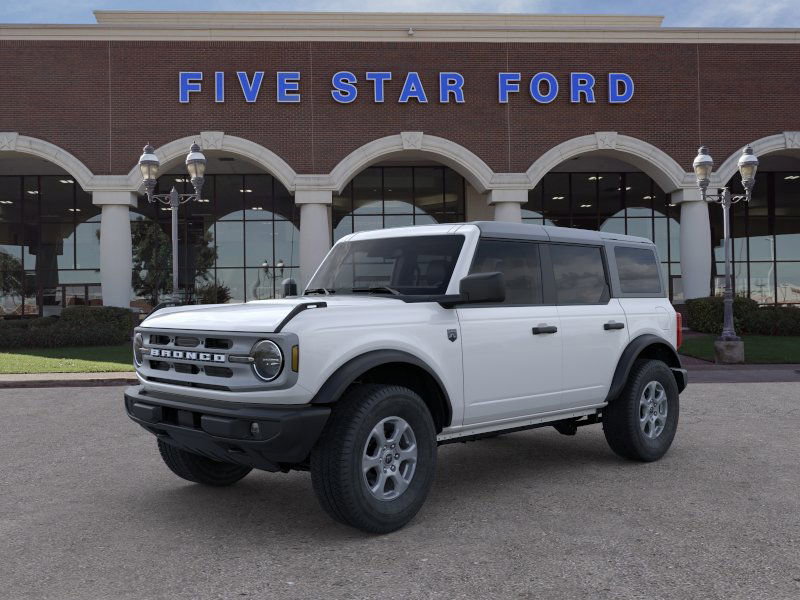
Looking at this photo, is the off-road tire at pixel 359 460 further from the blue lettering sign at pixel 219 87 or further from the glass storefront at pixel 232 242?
the glass storefront at pixel 232 242

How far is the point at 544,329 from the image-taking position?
562 centimetres

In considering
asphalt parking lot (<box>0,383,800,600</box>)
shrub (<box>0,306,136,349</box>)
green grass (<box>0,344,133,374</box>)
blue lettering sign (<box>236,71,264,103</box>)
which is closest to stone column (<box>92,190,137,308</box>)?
shrub (<box>0,306,136,349</box>)

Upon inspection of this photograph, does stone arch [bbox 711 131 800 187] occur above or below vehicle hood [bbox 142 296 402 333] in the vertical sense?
above

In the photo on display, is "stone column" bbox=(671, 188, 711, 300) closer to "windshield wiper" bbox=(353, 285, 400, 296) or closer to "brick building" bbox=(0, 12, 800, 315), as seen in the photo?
"brick building" bbox=(0, 12, 800, 315)

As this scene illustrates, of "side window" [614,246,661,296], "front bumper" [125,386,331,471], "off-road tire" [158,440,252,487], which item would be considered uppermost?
"side window" [614,246,661,296]

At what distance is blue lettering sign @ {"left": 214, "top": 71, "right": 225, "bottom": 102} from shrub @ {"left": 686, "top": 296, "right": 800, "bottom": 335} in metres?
17.7

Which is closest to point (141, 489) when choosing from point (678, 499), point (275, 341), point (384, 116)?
point (275, 341)

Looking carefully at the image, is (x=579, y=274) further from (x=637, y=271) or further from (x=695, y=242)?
(x=695, y=242)

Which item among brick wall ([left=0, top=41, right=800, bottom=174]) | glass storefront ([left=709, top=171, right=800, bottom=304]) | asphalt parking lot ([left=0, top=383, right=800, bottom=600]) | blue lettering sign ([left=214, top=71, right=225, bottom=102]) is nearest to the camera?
asphalt parking lot ([left=0, top=383, right=800, bottom=600])

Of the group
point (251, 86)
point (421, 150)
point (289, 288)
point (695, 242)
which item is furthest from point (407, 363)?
point (695, 242)

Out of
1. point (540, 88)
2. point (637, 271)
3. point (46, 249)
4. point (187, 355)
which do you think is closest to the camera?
point (187, 355)

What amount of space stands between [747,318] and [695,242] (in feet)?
10.8

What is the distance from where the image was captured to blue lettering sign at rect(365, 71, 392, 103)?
24.1 metres

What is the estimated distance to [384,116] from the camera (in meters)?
24.3
